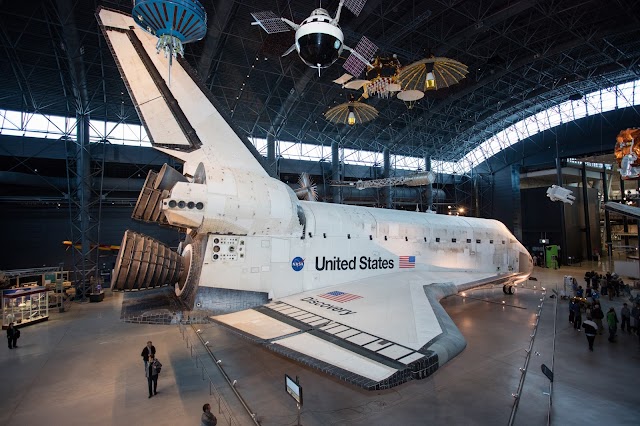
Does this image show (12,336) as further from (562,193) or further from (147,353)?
(562,193)

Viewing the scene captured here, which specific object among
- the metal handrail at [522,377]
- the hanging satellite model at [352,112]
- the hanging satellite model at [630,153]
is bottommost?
the metal handrail at [522,377]

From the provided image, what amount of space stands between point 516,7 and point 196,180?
584 inches

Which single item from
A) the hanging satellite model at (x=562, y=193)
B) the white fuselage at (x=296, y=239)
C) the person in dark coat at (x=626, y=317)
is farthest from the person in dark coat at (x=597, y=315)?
the hanging satellite model at (x=562, y=193)

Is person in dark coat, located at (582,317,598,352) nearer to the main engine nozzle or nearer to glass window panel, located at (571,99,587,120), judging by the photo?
the main engine nozzle

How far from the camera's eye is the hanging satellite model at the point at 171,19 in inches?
153

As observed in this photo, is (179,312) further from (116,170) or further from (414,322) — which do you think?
(116,170)

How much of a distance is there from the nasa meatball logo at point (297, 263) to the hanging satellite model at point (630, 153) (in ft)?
39.9

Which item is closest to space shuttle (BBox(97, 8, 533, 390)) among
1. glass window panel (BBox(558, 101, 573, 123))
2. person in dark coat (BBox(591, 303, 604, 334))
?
person in dark coat (BBox(591, 303, 604, 334))

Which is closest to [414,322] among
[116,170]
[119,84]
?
[119,84]

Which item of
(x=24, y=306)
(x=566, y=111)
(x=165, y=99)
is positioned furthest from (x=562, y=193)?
(x=24, y=306)

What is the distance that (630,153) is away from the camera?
11.0 metres

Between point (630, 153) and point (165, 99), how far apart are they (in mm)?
14455

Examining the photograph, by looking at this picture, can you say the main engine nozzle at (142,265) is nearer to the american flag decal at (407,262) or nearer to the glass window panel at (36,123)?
the american flag decal at (407,262)

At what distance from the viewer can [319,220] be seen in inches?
279
